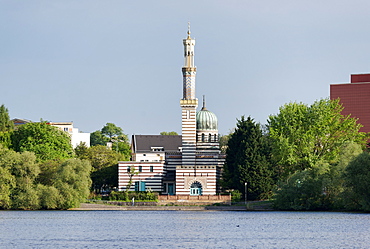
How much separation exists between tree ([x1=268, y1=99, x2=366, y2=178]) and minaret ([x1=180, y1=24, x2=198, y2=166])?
529 inches

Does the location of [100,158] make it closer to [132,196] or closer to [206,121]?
[132,196]

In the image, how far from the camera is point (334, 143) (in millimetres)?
118062

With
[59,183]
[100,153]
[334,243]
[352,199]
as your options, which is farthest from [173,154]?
[334,243]

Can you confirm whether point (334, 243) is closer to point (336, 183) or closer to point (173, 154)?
Result: point (336, 183)

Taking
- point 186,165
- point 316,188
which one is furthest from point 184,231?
point 186,165

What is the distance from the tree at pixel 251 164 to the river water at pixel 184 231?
1906 cm

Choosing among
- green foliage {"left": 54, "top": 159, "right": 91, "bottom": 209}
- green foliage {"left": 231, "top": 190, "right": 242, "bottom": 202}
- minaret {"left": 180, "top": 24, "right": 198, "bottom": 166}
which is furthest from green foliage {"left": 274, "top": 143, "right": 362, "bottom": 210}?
minaret {"left": 180, "top": 24, "right": 198, "bottom": 166}

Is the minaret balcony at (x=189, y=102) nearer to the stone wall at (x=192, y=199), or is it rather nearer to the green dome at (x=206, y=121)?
the green dome at (x=206, y=121)

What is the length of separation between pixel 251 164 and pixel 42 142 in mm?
33200

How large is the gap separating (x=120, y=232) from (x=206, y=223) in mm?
14988

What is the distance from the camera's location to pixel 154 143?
144 metres

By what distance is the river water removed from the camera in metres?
61.8

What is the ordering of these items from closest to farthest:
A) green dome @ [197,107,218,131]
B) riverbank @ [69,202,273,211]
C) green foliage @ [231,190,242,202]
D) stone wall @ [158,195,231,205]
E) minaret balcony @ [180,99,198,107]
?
riverbank @ [69,202,273,211]
green foliage @ [231,190,242,202]
stone wall @ [158,195,231,205]
minaret balcony @ [180,99,198,107]
green dome @ [197,107,218,131]

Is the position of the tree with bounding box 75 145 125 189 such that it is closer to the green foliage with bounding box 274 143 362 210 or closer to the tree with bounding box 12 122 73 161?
the tree with bounding box 12 122 73 161
